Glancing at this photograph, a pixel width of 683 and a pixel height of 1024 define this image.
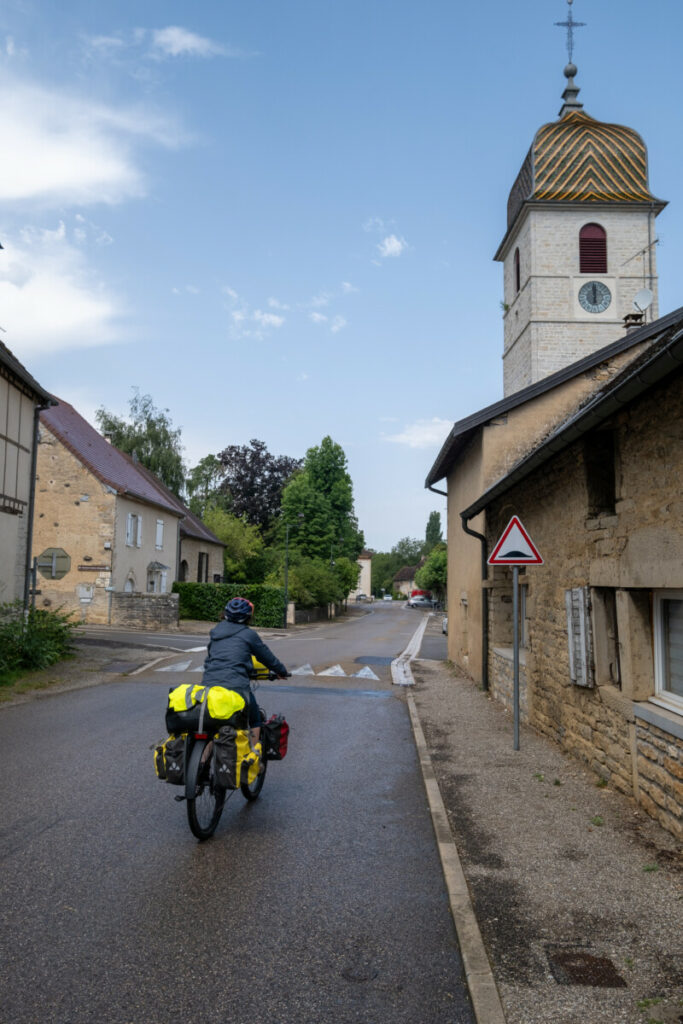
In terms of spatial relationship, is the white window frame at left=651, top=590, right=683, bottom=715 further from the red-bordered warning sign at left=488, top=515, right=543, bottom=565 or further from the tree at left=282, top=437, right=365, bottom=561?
the tree at left=282, top=437, right=365, bottom=561

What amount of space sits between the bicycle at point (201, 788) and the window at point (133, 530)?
92.4 ft

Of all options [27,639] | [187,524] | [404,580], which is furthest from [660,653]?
[404,580]

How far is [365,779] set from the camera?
7191 millimetres

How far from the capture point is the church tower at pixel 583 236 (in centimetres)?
3238

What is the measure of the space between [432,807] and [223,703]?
212 cm

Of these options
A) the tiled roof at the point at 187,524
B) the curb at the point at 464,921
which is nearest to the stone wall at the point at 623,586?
the curb at the point at 464,921

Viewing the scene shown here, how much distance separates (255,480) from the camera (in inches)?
2532

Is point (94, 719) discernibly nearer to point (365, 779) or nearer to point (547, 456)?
point (365, 779)

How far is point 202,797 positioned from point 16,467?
41.3 ft

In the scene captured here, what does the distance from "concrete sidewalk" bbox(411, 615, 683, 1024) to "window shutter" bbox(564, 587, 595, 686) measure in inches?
35.2

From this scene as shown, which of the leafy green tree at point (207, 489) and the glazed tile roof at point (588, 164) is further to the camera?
the leafy green tree at point (207, 489)

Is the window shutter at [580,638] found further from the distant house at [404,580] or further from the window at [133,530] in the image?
the distant house at [404,580]

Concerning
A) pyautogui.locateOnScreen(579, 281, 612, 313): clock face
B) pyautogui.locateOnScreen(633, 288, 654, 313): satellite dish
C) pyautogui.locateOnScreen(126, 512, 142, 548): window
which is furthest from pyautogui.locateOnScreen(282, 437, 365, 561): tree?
pyautogui.locateOnScreen(633, 288, 654, 313): satellite dish

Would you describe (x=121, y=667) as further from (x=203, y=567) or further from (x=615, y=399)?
(x=203, y=567)
